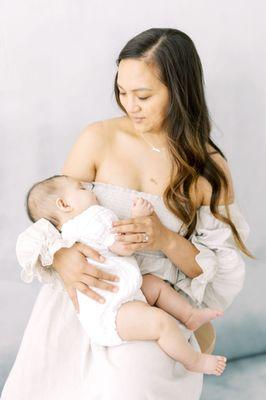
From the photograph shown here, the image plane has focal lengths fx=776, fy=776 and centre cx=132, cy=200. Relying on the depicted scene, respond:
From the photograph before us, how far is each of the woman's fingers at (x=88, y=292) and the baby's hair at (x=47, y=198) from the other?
0.61 feet

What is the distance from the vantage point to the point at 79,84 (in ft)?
8.87

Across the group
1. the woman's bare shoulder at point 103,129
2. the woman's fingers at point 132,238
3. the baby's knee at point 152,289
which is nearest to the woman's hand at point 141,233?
the woman's fingers at point 132,238

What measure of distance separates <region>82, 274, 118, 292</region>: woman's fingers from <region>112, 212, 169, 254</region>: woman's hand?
0.11m

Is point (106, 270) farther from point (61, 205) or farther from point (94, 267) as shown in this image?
point (61, 205)

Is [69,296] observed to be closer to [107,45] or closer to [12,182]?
[12,182]

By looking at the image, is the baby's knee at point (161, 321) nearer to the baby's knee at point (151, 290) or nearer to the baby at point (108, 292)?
the baby at point (108, 292)

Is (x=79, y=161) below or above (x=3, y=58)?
below

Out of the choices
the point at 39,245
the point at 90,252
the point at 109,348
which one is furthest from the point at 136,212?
the point at 109,348

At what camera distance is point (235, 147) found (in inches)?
115

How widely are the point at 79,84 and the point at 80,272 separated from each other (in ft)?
2.70

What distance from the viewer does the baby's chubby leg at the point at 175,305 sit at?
2246 millimetres

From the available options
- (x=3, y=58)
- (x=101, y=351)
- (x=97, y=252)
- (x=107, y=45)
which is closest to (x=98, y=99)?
(x=107, y=45)

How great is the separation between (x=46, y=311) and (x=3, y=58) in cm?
89

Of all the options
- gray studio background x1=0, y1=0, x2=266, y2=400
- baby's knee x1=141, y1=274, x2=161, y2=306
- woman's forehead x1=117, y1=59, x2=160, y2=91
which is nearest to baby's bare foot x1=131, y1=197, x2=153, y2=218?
baby's knee x1=141, y1=274, x2=161, y2=306
